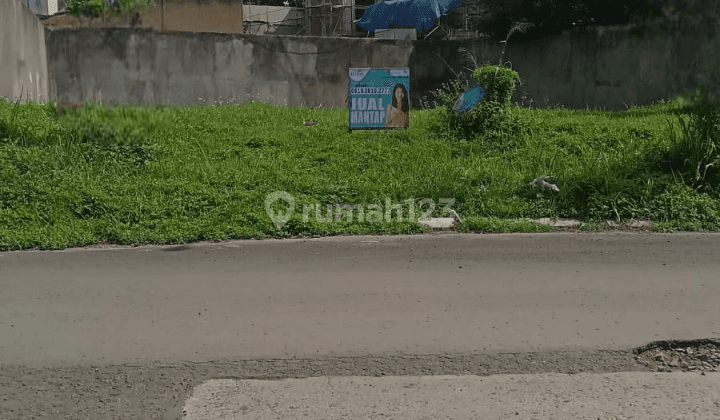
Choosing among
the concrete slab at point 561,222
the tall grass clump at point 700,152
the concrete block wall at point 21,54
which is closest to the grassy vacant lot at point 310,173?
the tall grass clump at point 700,152

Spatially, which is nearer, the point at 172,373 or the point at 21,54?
the point at 172,373

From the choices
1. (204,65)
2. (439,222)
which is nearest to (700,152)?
(439,222)

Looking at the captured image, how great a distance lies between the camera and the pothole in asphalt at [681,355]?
446 centimetres

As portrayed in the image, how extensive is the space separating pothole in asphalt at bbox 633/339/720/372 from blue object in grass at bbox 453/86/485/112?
22.1 feet

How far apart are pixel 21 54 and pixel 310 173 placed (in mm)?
6764

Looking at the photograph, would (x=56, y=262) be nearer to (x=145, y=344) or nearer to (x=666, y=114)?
(x=145, y=344)

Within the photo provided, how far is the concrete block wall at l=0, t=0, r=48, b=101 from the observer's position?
1179cm

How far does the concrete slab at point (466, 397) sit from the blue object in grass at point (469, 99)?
724cm

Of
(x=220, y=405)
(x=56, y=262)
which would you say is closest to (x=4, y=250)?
(x=56, y=262)

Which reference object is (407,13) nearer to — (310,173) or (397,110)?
(397,110)

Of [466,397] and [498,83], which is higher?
[498,83]

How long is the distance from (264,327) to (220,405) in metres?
1.19

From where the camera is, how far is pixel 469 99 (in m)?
11.1

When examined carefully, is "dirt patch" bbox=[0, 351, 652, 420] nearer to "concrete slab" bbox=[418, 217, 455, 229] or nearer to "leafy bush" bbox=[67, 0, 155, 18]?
"concrete slab" bbox=[418, 217, 455, 229]
